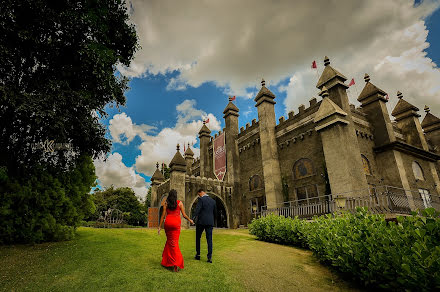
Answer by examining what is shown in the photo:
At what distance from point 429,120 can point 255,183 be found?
19116 mm

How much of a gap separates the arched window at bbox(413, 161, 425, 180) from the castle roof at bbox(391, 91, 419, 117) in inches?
211

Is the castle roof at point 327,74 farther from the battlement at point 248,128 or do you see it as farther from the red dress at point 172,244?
the red dress at point 172,244

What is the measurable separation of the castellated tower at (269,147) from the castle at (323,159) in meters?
0.08

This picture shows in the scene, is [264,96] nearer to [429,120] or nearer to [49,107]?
[429,120]

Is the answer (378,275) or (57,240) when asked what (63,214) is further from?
(378,275)

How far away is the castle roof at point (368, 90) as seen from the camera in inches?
753

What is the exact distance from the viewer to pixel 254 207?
21.9m

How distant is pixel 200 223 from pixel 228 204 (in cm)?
1714

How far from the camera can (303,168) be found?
60.2 feet

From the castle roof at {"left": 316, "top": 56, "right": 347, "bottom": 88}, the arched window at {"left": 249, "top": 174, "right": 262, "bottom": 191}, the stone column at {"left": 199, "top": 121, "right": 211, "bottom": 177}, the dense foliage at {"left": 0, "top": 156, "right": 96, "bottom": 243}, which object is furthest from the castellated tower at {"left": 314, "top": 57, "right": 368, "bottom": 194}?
the stone column at {"left": 199, "top": 121, "right": 211, "bottom": 177}

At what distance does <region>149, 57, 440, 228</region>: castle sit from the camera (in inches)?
612

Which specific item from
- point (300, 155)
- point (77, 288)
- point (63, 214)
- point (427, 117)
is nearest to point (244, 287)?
point (77, 288)

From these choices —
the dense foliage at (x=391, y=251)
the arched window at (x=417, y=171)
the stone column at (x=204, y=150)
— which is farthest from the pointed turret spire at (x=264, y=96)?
the dense foliage at (x=391, y=251)

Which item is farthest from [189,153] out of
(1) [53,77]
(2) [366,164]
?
(1) [53,77]
